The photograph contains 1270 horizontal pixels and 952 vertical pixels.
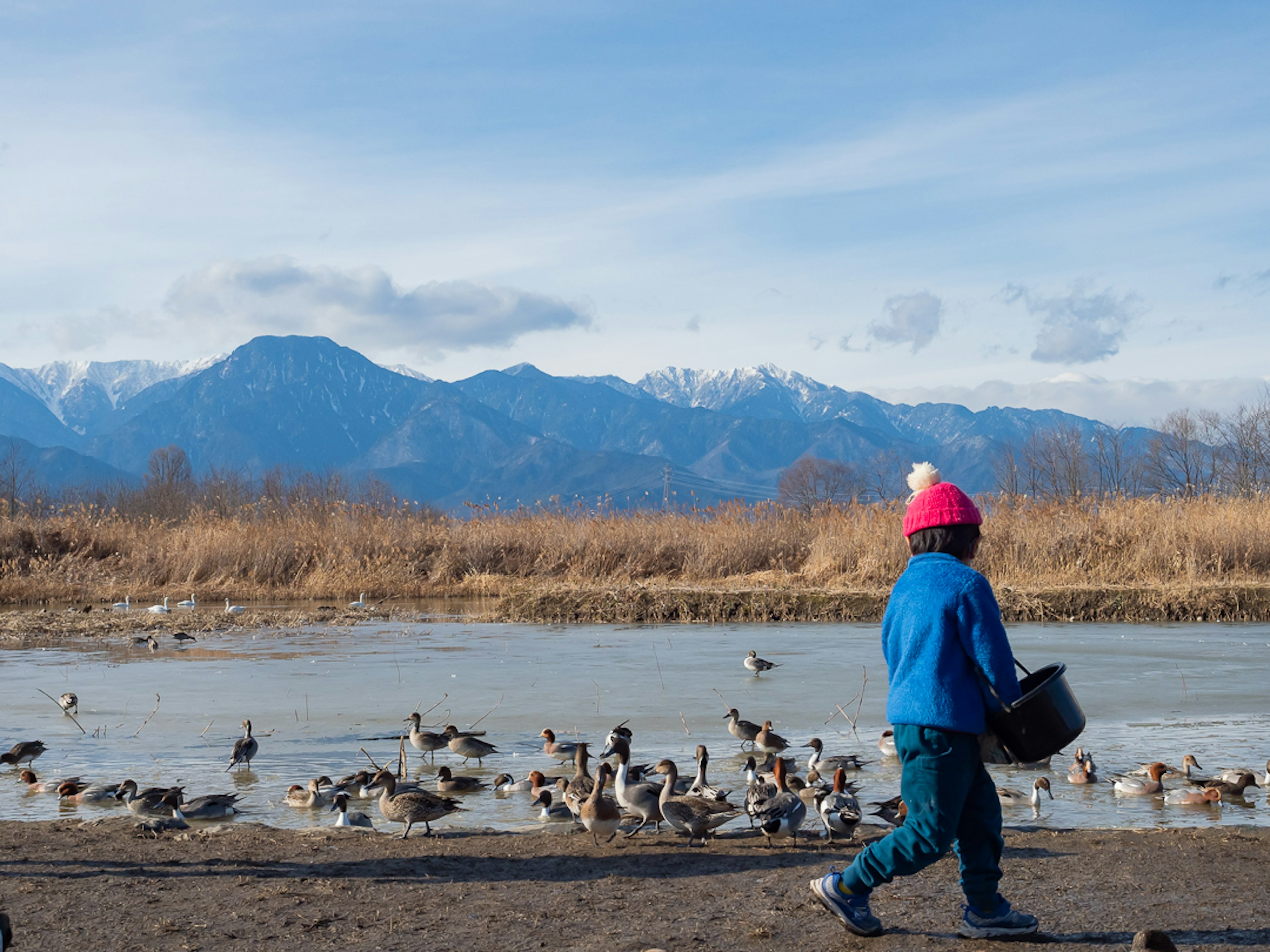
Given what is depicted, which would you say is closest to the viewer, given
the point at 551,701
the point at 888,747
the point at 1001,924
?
the point at 1001,924

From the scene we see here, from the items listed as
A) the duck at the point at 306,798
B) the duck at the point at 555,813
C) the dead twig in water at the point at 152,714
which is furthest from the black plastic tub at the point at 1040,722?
the dead twig in water at the point at 152,714

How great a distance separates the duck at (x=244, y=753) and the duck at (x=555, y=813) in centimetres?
239

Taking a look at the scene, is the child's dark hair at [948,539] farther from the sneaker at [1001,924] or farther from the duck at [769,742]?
the duck at [769,742]

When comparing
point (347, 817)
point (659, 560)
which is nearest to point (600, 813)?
point (347, 817)

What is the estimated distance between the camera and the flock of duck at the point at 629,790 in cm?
655

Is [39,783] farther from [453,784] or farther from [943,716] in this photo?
[943,716]

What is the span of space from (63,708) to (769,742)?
6.65 m

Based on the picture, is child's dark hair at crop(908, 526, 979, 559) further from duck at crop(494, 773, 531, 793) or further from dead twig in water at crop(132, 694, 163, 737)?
dead twig in water at crop(132, 694, 163, 737)

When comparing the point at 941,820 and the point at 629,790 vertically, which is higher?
the point at 941,820

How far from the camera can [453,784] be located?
8180 millimetres

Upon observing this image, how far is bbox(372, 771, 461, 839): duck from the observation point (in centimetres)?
674

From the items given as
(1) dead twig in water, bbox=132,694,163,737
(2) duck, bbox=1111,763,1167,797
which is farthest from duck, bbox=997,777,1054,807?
(1) dead twig in water, bbox=132,694,163,737

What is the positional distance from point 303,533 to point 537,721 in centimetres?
1696

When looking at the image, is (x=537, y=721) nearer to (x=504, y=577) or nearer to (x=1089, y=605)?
(x=1089, y=605)
